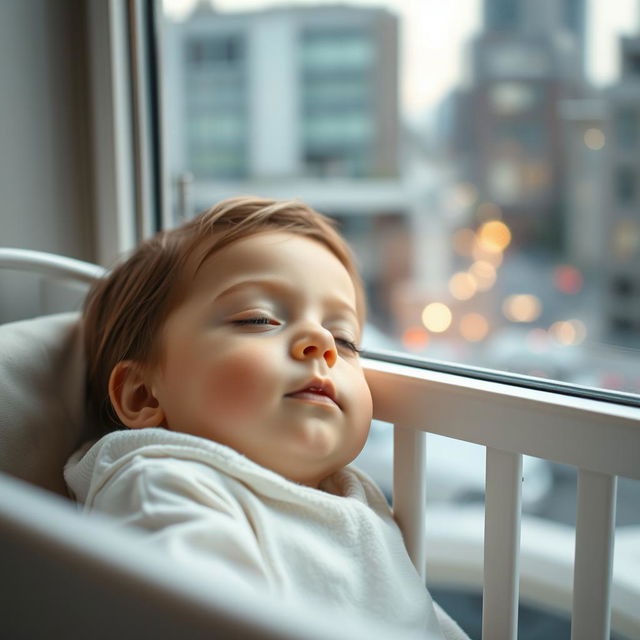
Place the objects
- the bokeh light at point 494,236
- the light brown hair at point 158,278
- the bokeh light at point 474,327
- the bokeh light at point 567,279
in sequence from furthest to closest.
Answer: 1. the bokeh light at point 494,236
2. the bokeh light at point 567,279
3. the bokeh light at point 474,327
4. the light brown hair at point 158,278

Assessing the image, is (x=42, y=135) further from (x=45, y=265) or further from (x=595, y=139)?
(x=595, y=139)

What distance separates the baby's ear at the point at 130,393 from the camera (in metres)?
0.85

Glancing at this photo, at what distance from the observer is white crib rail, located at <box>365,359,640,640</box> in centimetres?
77

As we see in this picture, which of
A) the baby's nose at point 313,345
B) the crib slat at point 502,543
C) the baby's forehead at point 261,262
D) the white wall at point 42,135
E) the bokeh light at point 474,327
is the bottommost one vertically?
the bokeh light at point 474,327

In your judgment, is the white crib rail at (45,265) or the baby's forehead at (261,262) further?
the white crib rail at (45,265)

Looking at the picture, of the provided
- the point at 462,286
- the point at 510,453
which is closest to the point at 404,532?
the point at 510,453

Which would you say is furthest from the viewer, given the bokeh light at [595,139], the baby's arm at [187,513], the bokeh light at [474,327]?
the bokeh light at [474,327]

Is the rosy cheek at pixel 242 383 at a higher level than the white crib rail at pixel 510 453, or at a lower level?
higher

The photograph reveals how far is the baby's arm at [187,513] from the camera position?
2.05ft

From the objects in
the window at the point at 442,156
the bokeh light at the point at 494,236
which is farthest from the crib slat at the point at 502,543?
the bokeh light at the point at 494,236

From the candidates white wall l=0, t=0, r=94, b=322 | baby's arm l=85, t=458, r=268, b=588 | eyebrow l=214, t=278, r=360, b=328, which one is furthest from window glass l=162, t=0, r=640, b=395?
baby's arm l=85, t=458, r=268, b=588

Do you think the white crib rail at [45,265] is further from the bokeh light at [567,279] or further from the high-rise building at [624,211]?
the bokeh light at [567,279]

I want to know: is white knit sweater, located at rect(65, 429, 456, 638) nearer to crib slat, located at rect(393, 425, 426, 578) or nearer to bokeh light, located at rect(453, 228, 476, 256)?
crib slat, located at rect(393, 425, 426, 578)

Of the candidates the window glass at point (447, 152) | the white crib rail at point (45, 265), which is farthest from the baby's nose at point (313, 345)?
the window glass at point (447, 152)
